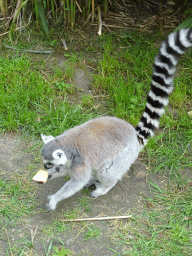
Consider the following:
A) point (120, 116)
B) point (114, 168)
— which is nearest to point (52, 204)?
point (114, 168)

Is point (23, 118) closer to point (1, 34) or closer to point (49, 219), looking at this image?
point (49, 219)

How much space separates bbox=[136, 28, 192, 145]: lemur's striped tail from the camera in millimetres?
3336

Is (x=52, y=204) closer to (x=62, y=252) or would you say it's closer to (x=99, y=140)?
(x=62, y=252)

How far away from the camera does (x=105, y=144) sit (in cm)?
343

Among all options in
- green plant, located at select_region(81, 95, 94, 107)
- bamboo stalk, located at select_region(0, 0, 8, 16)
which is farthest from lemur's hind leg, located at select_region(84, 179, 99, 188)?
bamboo stalk, located at select_region(0, 0, 8, 16)

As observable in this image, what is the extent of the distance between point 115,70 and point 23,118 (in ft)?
5.79

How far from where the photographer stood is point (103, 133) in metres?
3.48

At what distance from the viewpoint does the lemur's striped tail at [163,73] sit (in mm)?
3336

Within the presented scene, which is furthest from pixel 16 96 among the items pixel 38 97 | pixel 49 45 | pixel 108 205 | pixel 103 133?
pixel 108 205

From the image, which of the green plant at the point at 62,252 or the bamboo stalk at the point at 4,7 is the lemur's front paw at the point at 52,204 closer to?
the green plant at the point at 62,252

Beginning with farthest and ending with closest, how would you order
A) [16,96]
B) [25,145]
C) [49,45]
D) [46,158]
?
[49,45] → [16,96] → [25,145] → [46,158]

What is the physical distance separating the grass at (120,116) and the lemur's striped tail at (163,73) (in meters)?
0.68

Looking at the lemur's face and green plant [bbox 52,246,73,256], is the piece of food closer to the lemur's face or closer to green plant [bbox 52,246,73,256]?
the lemur's face

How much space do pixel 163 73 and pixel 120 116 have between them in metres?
1.26
